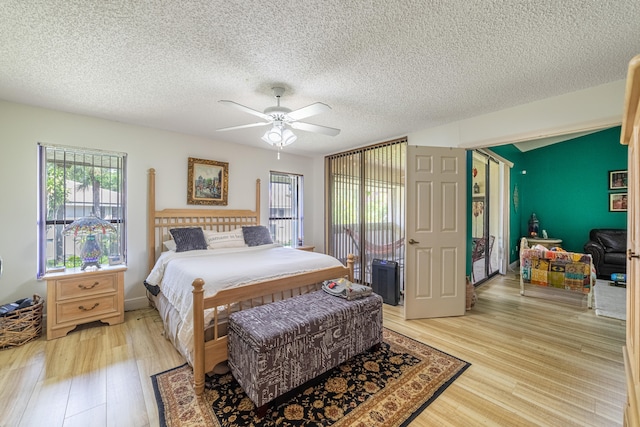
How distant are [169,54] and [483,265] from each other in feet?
19.2

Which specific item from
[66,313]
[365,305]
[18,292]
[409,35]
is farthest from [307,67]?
[18,292]

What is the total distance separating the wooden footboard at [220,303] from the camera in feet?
5.99

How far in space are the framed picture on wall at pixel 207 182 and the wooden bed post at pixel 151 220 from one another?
17.9 inches

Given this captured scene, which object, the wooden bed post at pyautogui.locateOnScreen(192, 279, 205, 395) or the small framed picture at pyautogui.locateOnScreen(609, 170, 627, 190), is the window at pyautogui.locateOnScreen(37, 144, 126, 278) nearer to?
the wooden bed post at pyautogui.locateOnScreen(192, 279, 205, 395)

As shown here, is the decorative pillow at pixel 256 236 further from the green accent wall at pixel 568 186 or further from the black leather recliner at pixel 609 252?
the black leather recliner at pixel 609 252

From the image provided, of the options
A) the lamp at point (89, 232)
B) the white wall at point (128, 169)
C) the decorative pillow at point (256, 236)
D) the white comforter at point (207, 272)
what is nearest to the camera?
the white comforter at point (207, 272)

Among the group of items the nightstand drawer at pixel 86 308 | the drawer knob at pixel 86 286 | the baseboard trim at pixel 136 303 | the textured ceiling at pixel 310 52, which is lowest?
the baseboard trim at pixel 136 303

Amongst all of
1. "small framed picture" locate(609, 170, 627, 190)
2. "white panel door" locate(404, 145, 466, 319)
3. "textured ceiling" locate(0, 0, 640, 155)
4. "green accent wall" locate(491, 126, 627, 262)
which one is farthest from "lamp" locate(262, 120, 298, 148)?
"small framed picture" locate(609, 170, 627, 190)

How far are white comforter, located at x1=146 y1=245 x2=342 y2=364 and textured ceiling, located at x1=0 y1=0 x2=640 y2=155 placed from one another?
1.70 meters

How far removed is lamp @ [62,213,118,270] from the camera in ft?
9.51

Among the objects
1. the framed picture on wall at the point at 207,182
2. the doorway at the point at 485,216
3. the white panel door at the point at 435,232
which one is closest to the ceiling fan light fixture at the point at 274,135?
the white panel door at the point at 435,232

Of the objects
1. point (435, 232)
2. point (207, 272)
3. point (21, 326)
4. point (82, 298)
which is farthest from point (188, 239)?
point (435, 232)

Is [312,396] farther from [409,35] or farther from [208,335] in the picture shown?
[409,35]

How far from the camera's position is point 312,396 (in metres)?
1.81
